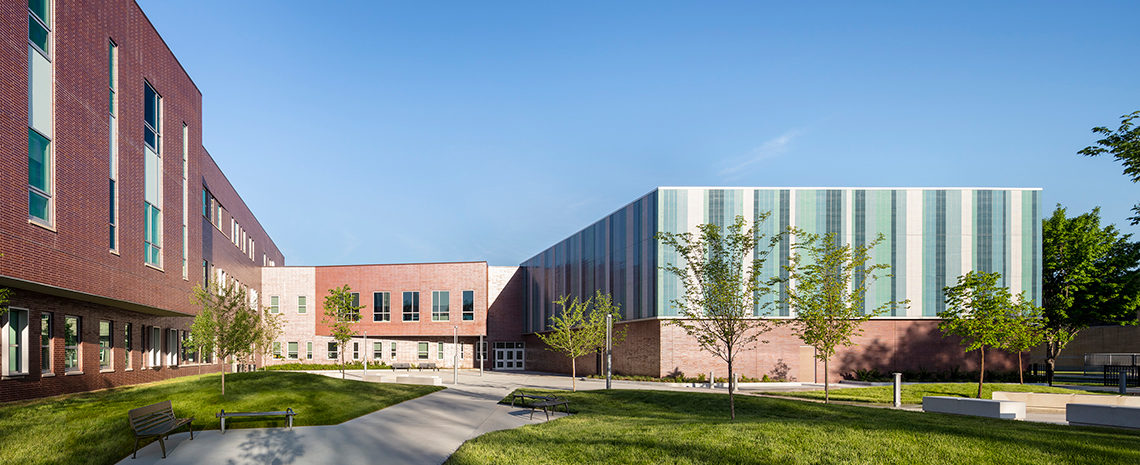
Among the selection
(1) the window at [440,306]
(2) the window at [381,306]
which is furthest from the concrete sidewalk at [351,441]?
(2) the window at [381,306]

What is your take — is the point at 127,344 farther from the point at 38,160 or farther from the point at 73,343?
the point at 38,160

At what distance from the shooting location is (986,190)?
4150cm

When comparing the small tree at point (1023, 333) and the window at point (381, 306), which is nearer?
the small tree at point (1023, 333)

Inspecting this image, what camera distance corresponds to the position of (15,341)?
20453 mm

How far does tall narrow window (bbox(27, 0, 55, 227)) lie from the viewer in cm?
1856

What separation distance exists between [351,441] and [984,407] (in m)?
17.0

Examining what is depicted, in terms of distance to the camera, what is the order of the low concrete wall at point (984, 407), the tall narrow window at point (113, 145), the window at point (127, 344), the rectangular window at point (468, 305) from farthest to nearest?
1. the rectangular window at point (468, 305)
2. the window at point (127, 344)
3. the tall narrow window at point (113, 145)
4. the low concrete wall at point (984, 407)

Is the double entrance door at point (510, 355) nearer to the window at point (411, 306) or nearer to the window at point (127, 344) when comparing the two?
the window at point (411, 306)

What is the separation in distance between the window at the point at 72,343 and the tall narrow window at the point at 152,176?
3.80 meters

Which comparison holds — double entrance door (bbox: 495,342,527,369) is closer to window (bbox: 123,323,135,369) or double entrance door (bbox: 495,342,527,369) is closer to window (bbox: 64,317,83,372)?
window (bbox: 123,323,135,369)

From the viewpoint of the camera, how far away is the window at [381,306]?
63.4m

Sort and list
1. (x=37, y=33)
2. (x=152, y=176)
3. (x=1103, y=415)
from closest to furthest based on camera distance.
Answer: (x=1103, y=415), (x=37, y=33), (x=152, y=176)

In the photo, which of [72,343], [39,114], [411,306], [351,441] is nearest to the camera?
[351,441]

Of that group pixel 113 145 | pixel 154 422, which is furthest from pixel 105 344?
pixel 154 422
